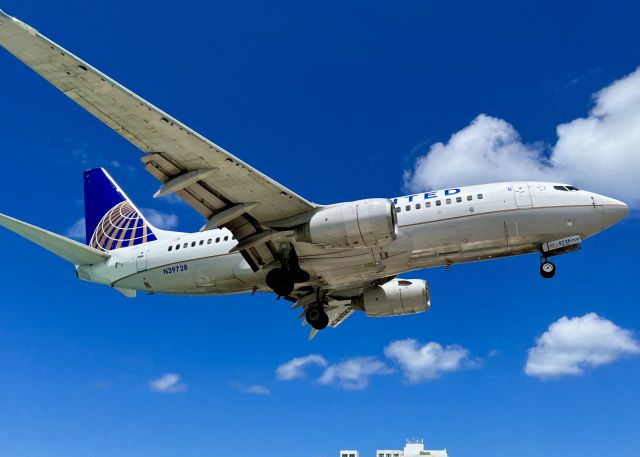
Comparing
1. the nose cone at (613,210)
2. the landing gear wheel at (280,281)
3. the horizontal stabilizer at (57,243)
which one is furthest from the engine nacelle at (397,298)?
the horizontal stabilizer at (57,243)

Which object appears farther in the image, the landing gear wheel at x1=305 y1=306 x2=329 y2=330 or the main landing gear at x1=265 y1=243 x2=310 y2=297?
the landing gear wheel at x1=305 y1=306 x2=329 y2=330

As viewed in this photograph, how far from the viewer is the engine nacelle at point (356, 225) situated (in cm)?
2409

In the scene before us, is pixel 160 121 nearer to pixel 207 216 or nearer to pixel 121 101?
pixel 121 101

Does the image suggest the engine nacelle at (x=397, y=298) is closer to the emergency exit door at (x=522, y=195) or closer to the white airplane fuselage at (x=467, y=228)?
the white airplane fuselage at (x=467, y=228)

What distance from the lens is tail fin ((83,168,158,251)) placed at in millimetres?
34281

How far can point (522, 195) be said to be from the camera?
86.0ft

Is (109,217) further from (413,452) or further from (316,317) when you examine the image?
(413,452)

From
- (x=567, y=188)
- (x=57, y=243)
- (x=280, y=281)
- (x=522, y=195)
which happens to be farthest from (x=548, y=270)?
(x=57, y=243)

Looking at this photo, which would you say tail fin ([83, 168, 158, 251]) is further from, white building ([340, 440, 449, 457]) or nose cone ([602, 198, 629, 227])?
white building ([340, 440, 449, 457])

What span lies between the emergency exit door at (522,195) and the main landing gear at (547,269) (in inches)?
93.9

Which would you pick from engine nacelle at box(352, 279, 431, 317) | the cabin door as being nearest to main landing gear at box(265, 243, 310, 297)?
engine nacelle at box(352, 279, 431, 317)

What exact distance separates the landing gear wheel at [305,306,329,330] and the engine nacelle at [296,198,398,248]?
23.1 ft

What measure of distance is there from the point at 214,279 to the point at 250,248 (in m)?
3.18

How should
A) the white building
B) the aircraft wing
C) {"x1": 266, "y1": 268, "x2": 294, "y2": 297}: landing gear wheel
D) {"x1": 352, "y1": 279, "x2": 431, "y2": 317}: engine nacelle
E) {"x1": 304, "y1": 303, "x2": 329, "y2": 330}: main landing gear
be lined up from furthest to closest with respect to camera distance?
the white building
{"x1": 352, "y1": 279, "x2": 431, "y2": 317}: engine nacelle
{"x1": 304, "y1": 303, "x2": 329, "y2": 330}: main landing gear
{"x1": 266, "y1": 268, "x2": 294, "y2": 297}: landing gear wheel
the aircraft wing
